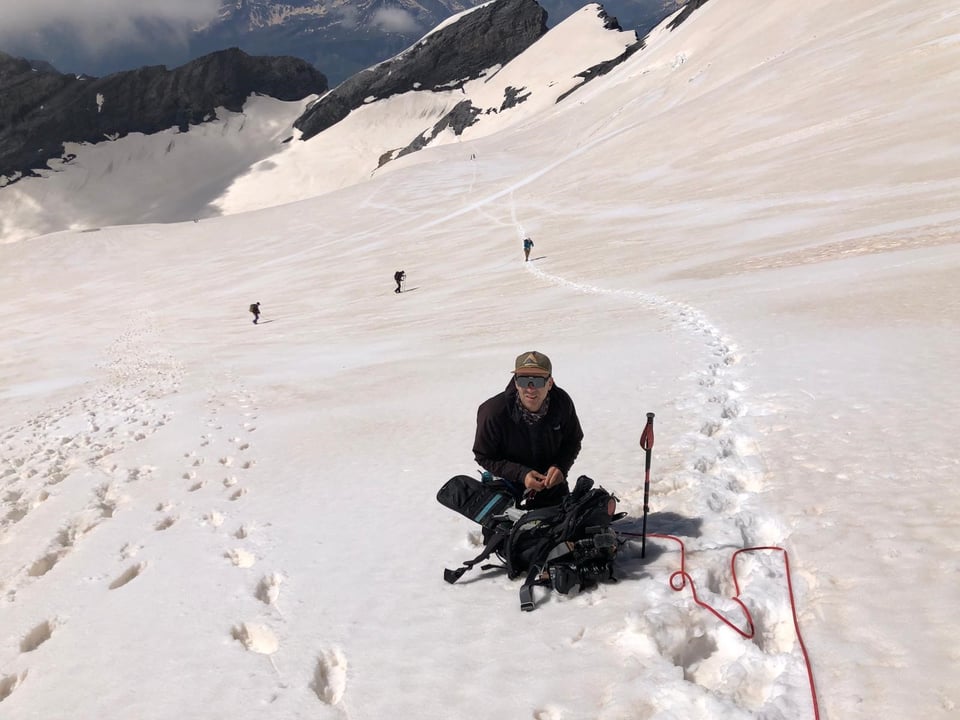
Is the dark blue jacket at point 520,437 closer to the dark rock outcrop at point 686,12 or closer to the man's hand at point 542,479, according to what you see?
the man's hand at point 542,479

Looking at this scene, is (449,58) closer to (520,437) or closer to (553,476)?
(520,437)

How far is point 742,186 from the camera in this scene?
26.9 meters

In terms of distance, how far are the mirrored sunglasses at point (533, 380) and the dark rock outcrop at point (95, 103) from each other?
220 m

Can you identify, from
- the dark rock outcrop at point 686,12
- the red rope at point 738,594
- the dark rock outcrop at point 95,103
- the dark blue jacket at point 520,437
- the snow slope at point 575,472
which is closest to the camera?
the red rope at point 738,594

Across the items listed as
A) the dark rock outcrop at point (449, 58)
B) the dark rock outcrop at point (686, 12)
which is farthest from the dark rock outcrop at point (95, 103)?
the dark rock outcrop at point (686, 12)

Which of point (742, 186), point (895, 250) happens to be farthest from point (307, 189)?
point (895, 250)

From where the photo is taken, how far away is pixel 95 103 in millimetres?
182125

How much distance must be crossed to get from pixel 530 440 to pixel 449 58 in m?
186

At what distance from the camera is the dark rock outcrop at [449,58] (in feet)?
548

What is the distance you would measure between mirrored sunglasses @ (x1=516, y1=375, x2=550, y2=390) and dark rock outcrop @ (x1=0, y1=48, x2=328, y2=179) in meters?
220

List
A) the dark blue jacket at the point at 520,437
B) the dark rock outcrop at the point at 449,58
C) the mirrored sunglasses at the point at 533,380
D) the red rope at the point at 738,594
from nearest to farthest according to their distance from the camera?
1. the red rope at the point at 738,594
2. the mirrored sunglasses at the point at 533,380
3. the dark blue jacket at the point at 520,437
4. the dark rock outcrop at the point at 449,58

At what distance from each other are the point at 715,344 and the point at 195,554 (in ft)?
26.7

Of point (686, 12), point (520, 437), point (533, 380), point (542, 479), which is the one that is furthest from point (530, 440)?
point (686, 12)

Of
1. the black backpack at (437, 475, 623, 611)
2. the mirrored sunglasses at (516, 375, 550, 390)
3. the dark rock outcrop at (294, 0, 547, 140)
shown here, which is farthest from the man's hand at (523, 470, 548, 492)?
the dark rock outcrop at (294, 0, 547, 140)
